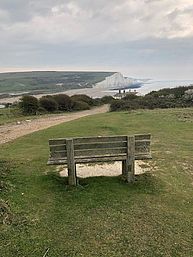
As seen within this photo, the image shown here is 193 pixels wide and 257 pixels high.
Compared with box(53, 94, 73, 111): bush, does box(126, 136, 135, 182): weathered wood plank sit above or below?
above

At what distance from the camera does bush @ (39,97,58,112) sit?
3481 centimetres

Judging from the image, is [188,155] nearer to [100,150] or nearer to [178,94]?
[100,150]

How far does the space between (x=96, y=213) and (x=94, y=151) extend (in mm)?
1952

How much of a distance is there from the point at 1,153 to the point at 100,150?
224 inches

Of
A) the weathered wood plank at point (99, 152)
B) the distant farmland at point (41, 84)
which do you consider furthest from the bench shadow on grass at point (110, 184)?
the distant farmland at point (41, 84)

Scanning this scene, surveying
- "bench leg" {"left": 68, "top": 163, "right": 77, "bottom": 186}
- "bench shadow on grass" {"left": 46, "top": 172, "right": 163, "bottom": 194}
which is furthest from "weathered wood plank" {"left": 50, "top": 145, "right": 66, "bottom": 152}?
"bench shadow on grass" {"left": 46, "top": 172, "right": 163, "bottom": 194}

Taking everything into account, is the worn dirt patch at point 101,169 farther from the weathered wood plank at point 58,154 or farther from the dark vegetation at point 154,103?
the dark vegetation at point 154,103

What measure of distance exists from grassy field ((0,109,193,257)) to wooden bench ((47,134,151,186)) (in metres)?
0.60

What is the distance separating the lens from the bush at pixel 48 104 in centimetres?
3481

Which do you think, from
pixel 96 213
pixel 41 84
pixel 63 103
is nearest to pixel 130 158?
pixel 96 213

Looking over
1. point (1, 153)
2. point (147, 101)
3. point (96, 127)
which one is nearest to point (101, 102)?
point (147, 101)

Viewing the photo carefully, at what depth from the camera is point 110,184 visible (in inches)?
370

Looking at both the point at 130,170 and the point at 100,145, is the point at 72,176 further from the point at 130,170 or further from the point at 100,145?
the point at 130,170

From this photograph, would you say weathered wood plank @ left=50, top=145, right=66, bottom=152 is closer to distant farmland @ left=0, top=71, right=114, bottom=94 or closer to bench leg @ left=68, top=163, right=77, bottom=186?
bench leg @ left=68, top=163, right=77, bottom=186
